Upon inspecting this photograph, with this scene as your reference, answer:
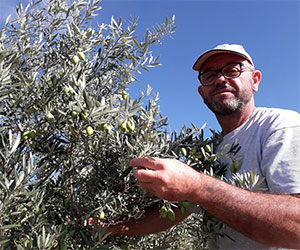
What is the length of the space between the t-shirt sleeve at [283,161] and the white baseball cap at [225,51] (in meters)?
1.06

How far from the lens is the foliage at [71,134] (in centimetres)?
154

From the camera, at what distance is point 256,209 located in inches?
68.9

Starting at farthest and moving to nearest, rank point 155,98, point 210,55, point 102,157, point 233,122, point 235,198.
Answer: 1. point 210,55
2. point 233,122
3. point 155,98
4. point 102,157
5. point 235,198

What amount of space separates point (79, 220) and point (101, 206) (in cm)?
17

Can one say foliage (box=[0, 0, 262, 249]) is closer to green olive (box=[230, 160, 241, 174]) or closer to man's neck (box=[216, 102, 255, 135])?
green olive (box=[230, 160, 241, 174])

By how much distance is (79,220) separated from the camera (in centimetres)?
178

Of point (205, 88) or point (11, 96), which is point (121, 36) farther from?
point (205, 88)

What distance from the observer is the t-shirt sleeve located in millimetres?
1875

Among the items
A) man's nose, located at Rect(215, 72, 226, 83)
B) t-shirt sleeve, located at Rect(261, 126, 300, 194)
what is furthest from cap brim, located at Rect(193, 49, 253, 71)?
t-shirt sleeve, located at Rect(261, 126, 300, 194)

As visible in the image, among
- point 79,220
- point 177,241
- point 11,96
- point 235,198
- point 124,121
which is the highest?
point 11,96

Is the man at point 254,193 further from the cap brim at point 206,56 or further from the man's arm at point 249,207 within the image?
the cap brim at point 206,56

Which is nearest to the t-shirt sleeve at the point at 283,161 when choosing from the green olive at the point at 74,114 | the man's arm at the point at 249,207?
the man's arm at the point at 249,207

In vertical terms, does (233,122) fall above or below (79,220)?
above

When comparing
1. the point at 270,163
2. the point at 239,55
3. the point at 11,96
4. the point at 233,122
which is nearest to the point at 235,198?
the point at 270,163
